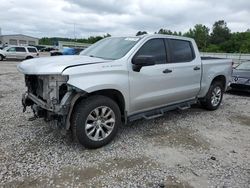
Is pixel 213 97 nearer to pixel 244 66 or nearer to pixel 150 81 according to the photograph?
pixel 150 81

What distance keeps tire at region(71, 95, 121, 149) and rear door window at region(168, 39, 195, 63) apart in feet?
6.03

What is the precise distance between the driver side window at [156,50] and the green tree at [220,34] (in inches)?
3489

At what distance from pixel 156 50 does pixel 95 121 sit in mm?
1904

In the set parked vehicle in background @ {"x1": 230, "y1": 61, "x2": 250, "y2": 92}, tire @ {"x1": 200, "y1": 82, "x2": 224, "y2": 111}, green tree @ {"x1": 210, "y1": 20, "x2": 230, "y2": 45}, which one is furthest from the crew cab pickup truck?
green tree @ {"x1": 210, "y1": 20, "x2": 230, "y2": 45}

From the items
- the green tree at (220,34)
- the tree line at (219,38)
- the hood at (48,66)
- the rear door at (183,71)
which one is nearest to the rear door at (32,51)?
the rear door at (183,71)

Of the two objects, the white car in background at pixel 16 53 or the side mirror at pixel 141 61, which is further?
the white car in background at pixel 16 53

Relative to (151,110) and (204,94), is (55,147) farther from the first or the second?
(204,94)

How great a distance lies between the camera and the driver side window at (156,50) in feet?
15.5

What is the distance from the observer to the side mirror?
13.8ft

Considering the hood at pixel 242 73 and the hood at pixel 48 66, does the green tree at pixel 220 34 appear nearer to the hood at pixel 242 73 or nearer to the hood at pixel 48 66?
the hood at pixel 242 73

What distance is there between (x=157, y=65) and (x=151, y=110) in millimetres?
876

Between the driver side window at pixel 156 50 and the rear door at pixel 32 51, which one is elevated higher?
the rear door at pixel 32 51

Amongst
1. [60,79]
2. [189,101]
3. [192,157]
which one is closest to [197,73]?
[189,101]

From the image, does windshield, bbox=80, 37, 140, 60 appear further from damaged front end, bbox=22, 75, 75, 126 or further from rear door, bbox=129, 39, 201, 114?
damaged front end, bbox=22, 75, 75, 126
